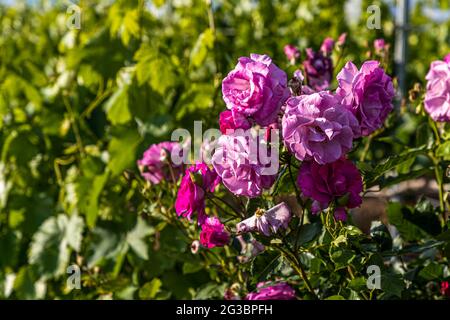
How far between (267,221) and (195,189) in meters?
0.13

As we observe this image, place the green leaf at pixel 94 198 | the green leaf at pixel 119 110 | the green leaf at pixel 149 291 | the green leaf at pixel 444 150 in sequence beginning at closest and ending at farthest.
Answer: the green leaf at pixel 444 150 → the green leaf at pixel 149 291 → the green leaf at pixel 94 198 → the green leaf at pixel 119 110

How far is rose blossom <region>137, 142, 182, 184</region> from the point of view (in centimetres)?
157

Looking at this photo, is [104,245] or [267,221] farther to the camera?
[104,245]

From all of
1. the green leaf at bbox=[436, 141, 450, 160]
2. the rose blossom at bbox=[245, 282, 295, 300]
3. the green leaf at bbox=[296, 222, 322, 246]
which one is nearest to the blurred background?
the green leaf at bbox=[436, 141, 450, 160]

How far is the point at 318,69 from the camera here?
160 centimetres

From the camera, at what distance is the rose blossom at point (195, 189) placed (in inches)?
48.6

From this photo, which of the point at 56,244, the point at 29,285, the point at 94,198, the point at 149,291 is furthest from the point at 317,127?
the point at 29,285

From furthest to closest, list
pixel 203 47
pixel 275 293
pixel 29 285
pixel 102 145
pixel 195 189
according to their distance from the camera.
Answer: pixel 102 145 < pixel 29 285 < pixel 203 47 < pixel 275 293 < pixel 195 189

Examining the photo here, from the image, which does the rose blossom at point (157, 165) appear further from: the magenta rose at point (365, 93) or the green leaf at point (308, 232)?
the magenta rose at point (365, 93)

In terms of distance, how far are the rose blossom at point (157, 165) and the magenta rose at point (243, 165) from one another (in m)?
0.39

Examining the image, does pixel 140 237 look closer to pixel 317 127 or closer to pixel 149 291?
pixel 149 291

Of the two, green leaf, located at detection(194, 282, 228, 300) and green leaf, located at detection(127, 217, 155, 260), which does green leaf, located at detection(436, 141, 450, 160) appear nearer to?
green leaf, located at detection(194, 282, 228, 300)

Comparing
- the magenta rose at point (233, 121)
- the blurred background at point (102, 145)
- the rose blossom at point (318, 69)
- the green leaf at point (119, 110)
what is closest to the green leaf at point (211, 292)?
the blurred background at point (102, 145)

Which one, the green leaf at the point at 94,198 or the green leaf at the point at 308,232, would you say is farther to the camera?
the green leaf at the point at 94,198
